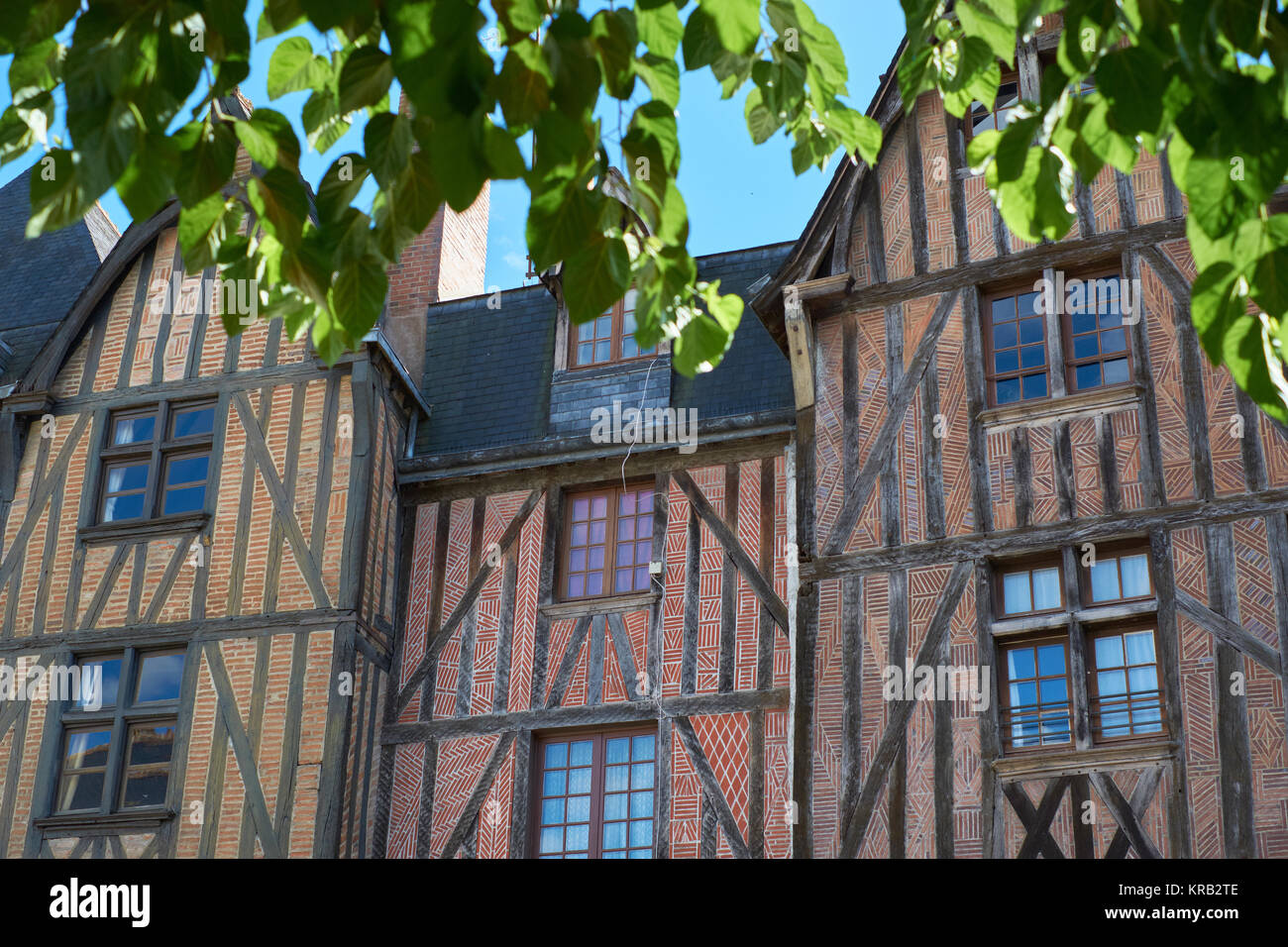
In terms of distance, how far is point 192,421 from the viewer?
13680 mm

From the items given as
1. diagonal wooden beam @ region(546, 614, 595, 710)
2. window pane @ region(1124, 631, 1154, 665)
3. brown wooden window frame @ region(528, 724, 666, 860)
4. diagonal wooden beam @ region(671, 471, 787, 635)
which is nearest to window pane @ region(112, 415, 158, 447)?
diagonal wooden beam @ region(546, 614, 595, 710)

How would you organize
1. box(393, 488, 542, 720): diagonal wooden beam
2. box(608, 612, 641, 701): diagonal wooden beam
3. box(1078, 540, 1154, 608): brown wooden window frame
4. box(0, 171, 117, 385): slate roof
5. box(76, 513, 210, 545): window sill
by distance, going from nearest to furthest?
box(1078, 540, 1154, 608): brown wooden window frame
box(608, 612, 641, 701): diagonal wooden beam
box(393, 488, 542, 720): diagonal wooden beam
box(76, 513, 210, 545): window sill
box(0, 171, 117, 385): slate roof

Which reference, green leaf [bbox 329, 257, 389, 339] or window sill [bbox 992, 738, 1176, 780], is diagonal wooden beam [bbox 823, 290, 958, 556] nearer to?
window sill [bbox 992, 738, 1176, 780]

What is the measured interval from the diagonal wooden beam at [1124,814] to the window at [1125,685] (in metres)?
0.33

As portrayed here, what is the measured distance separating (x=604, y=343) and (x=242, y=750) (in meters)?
4.50

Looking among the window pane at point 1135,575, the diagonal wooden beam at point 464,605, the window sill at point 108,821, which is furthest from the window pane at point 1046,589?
the window sill at point 108,821

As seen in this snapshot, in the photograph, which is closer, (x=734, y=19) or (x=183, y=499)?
(x=734, y=19)

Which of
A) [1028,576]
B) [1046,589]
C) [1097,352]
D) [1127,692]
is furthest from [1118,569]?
[1097,352]

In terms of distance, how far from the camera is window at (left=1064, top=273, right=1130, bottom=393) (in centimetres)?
1141

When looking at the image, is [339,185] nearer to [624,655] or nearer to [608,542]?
[624,655]

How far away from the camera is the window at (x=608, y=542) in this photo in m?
12.8

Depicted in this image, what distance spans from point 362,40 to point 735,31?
973mm

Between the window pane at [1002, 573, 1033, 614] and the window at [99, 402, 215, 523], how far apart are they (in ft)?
20.3
